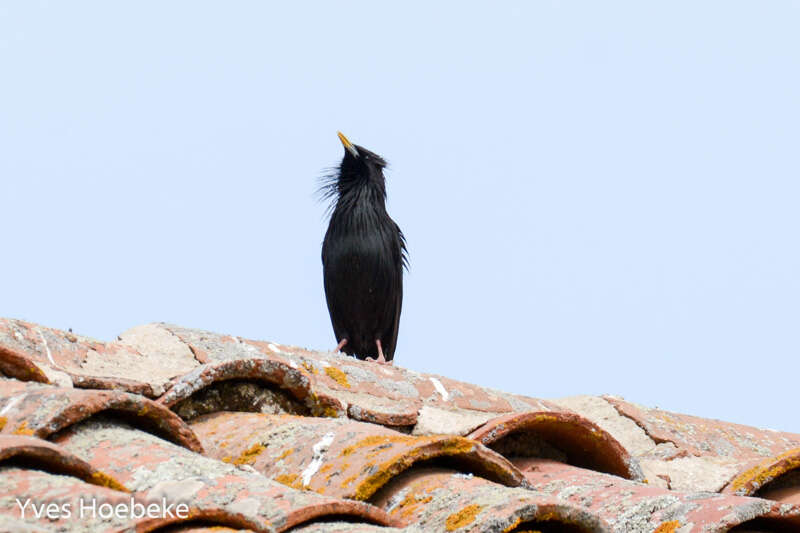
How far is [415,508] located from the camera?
2.21m

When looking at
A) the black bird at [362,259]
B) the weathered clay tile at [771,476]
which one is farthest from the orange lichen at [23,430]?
the black bird at [362,259]

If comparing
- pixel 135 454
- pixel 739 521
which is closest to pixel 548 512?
pixel 739 521

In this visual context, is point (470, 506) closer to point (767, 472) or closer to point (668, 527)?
point (668, 527)

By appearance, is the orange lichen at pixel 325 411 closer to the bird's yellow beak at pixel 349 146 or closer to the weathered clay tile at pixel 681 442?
the weathered clay tile at pixel 681 442

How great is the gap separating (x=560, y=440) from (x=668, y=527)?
2.53ft

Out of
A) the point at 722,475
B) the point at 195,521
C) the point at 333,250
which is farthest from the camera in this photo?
the point at 333,250

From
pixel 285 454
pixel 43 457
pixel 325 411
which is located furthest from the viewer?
pixel 325 411

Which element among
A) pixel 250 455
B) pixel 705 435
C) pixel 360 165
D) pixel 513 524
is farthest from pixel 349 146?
pixel 513 524

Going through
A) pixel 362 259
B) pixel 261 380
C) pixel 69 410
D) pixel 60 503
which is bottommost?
pixel 60 503

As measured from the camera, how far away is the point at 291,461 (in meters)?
2.55

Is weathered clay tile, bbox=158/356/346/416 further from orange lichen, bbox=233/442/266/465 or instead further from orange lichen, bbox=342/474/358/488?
orange lichen, bbox=342/474/358/488

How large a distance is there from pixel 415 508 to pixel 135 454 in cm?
55

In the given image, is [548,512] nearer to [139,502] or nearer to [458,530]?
[458,530]

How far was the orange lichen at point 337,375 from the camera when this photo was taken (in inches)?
161
